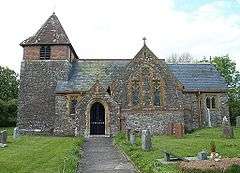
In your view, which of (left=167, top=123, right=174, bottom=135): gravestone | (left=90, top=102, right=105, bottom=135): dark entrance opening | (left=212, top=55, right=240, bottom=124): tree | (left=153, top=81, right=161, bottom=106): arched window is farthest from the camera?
(left=212, top=55, right=240, bottom=124): tree

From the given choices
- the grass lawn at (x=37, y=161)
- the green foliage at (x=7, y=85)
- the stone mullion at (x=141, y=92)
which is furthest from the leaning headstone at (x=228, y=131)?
the green foliage at (x=7, y=85)

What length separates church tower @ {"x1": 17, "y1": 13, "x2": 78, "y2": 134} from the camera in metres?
38.0

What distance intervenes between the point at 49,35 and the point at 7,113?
18.8 metres

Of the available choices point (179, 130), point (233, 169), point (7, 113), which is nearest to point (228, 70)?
point (179, 130)

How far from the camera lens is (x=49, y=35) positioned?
4041 cm

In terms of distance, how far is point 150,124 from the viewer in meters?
34.8

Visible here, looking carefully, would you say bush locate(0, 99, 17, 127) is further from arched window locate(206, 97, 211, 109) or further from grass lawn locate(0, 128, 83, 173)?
grass lawn locate(0, 128, 83, 173)

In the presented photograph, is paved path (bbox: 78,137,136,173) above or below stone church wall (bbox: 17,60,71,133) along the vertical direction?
below

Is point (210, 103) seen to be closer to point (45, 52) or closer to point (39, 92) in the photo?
point (39, 92)

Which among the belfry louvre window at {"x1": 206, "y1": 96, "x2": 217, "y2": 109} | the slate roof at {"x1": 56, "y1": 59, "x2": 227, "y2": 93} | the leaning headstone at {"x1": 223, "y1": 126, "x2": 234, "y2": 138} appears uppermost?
the slate roof at {"x1": 56, "y1": 59, "x2": 227, "y2": 93}

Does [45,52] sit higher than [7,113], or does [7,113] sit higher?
[45,52]

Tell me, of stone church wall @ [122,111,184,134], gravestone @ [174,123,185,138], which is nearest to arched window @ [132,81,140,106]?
stone church wall @ [122,111,184,134]

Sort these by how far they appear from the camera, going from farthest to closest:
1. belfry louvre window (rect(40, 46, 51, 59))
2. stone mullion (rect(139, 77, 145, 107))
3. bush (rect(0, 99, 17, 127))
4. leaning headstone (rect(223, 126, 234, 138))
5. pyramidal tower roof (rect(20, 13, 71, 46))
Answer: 1. bush (rect(0, 99, 17, 127))
2. belfry louvre window (rect(40, 46, 51, 59))
3. pyramidal tower roof (rect(20, 13, 71, 46))
4. stone mullion (rect(139, 77, 145, 107))
5. leaning headstone (rect(223, 126, 234, 138))

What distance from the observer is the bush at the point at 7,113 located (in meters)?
53.3
